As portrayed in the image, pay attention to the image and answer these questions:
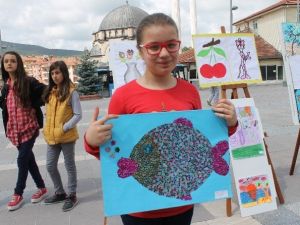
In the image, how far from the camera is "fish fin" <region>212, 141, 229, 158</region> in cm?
200

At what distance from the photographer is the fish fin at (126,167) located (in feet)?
6.11

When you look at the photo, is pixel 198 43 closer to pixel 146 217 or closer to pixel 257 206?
pixel 257 206

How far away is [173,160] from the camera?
193cm

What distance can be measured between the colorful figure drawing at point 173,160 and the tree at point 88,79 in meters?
28.5

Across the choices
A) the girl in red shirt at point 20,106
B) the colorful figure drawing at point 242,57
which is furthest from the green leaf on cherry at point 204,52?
the girl in red shirt at point 20,106

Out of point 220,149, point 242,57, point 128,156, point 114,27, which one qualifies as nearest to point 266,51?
point 242,57

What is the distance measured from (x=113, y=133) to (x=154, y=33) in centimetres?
53

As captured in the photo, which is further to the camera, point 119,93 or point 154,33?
point 119,93

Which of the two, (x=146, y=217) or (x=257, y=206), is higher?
(x=146, y=217)

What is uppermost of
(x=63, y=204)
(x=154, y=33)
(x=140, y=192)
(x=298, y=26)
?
(x=298, y=26)

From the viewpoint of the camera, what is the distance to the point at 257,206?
3.94 metres

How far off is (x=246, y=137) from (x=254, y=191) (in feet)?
1.93

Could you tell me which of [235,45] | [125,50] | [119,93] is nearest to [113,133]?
[119,93]

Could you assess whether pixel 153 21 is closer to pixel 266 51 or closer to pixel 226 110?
pixel 226 110
